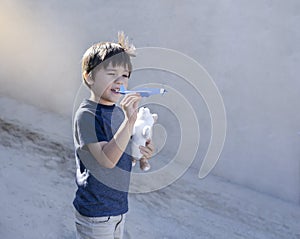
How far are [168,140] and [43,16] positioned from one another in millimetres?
1811

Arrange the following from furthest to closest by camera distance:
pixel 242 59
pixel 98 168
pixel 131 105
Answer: pixel 242 59 → pixel 98 168 → pixel 131 105

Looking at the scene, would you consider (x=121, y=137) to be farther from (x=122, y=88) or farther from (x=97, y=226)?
(x=97, y=226)

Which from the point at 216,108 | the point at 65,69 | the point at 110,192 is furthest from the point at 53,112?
the point at 110,192

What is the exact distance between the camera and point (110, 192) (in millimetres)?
1570

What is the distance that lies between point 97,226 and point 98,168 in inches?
8.3

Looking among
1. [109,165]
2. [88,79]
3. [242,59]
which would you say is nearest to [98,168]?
[109,165]

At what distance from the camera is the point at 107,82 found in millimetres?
1540

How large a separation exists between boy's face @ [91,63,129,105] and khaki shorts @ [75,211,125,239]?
0.41 meters

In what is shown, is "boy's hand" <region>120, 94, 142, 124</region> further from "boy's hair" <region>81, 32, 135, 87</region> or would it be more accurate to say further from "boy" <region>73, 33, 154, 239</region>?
"boy's hair" <region>81, 32, 135, 87</region>

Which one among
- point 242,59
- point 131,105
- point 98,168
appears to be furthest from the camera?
point 242,59

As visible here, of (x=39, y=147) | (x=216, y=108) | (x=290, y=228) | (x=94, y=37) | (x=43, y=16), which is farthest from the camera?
(x=43, y=16)

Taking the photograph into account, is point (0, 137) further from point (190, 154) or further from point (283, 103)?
point (283, 103)

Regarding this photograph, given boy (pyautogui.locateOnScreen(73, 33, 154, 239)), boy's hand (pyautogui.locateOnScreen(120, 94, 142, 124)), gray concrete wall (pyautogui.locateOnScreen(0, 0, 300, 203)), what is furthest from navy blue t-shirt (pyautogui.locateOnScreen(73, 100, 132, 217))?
gray concrete wall (pyautogui.locateOnScreen(0, 0, 300, 203))

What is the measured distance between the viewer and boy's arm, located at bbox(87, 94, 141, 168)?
55.9 inches
